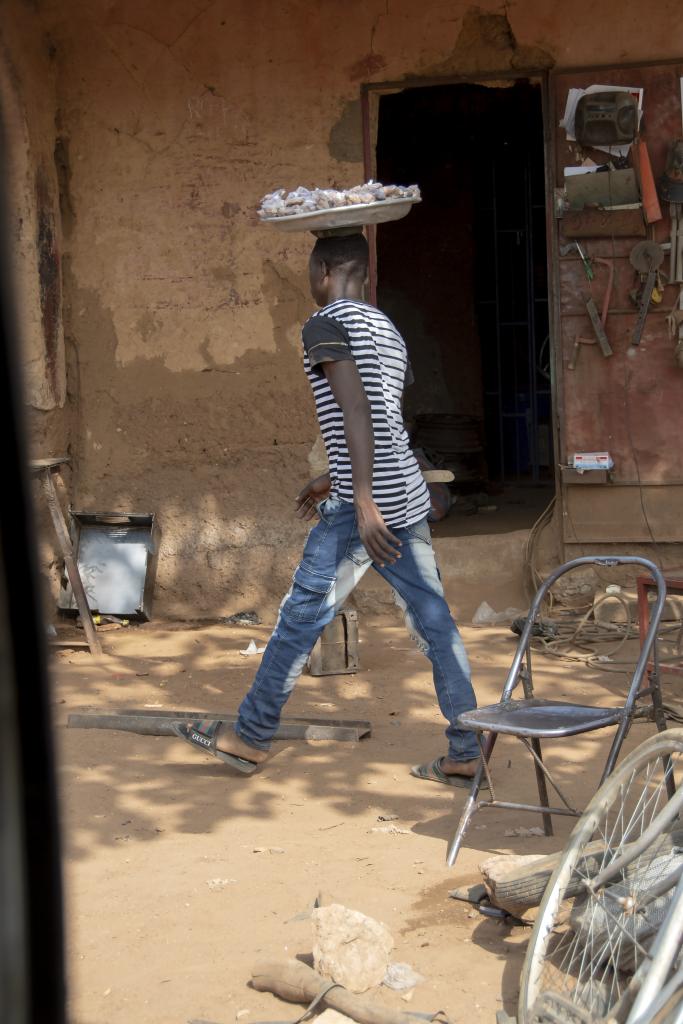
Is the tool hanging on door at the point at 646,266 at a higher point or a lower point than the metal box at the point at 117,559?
higher

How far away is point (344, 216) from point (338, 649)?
256 cm

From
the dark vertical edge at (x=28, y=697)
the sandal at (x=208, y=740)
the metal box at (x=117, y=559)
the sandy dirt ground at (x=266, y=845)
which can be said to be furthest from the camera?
the metal box at (x=117, y=559)

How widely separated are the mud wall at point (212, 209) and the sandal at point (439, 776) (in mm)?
2712

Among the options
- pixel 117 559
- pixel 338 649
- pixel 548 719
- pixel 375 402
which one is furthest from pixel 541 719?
pixel 117 559

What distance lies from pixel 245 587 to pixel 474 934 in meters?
4.13

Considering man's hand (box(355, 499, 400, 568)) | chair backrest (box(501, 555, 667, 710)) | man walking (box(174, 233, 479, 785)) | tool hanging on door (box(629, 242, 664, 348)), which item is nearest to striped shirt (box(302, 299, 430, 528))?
man walking (box(174, 233, 479, 785))

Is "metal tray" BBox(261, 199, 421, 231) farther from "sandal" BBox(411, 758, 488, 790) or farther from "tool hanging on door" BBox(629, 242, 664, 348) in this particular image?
"tool hanging on door" BBox(629, 242, 664, 348)

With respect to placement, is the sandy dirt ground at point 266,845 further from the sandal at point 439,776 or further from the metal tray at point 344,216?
the metal tray at point 344,216

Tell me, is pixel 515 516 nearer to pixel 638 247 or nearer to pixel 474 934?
pixel 638 247

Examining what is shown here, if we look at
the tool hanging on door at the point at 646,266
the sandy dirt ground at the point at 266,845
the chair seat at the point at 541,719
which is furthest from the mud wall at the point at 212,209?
the chair seat at the point at 541,719

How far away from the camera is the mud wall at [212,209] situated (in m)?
6.82

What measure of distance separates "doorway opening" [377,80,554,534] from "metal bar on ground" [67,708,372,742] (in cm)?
569

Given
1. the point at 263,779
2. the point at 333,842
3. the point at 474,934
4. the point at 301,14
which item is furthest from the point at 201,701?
the point at 301,14

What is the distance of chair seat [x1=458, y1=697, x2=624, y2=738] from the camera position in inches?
130
